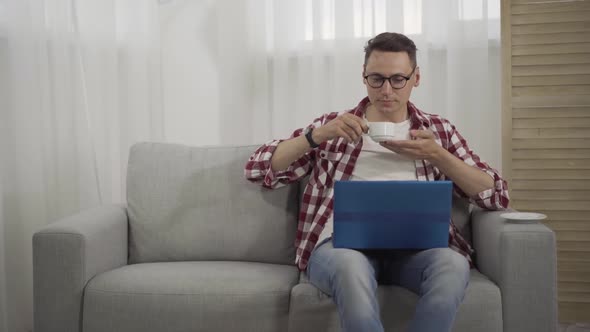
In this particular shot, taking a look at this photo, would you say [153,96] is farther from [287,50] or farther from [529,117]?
[529,117]

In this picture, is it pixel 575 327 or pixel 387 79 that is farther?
pixel 575 327

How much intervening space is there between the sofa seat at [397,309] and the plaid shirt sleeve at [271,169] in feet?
1.44

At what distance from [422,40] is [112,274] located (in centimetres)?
158

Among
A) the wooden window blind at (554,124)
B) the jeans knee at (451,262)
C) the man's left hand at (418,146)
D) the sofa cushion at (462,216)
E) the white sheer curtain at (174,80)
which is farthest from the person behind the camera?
the white sheer curtain at (174,80)

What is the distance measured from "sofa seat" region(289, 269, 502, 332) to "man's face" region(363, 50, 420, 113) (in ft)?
1.85

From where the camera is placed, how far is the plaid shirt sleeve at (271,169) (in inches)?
83.5

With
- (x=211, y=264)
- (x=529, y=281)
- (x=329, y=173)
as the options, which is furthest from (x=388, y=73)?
(x=211, y=264)

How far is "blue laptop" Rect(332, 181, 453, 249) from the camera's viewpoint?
66.3 inches

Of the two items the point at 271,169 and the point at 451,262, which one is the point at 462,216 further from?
the point at 271,169

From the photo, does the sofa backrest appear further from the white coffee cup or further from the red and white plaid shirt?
the white coffee cup

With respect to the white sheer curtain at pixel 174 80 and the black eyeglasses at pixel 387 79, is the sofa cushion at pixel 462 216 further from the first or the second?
the white sheer curtain at pixel 174 80

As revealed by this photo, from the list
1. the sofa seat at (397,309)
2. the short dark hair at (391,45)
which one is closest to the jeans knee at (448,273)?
the sofa seat at (397,309)

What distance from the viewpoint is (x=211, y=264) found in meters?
2.16

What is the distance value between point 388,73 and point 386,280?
61cm
